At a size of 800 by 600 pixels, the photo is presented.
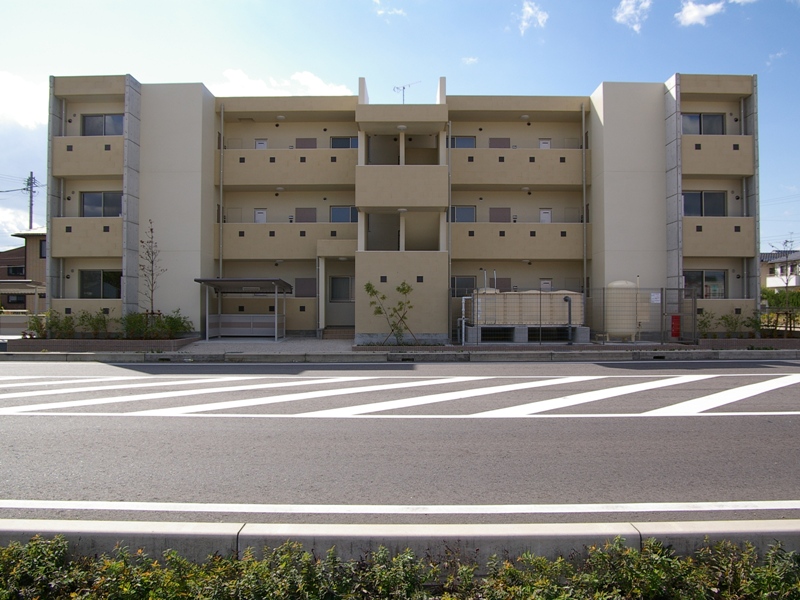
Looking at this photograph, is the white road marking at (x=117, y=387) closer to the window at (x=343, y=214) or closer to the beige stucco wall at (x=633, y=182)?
the window at (x=343, y=214)

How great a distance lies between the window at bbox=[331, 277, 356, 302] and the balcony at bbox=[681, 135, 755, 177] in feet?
49.1

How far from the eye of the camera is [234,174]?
24.7m

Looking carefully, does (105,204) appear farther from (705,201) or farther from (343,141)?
(705,201)

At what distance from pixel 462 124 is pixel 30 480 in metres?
23.0

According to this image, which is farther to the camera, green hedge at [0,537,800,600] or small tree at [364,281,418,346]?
small tree at [364,281,418,346]

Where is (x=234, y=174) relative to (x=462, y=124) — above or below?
below

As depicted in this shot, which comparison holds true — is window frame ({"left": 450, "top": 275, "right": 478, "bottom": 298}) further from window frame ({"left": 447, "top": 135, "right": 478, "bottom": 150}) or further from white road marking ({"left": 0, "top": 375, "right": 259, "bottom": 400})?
white road marking ({"left": 0, "top": 375, "right": 259, "bottom": 400})

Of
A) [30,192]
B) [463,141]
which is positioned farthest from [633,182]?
[30,192]

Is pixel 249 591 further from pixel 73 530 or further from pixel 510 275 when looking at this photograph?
pixel 510 275

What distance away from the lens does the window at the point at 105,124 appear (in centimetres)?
2372

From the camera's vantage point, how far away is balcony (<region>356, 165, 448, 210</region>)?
21.6 m

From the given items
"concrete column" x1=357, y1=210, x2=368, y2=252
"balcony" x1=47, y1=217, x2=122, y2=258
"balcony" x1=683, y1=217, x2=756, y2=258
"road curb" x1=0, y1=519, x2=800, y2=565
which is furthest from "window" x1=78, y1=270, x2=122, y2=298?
"balcony" x1=683, y1=217, x2=756, y2=258

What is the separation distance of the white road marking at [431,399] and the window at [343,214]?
15.6 m

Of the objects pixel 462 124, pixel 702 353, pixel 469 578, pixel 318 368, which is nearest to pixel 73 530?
pixel 469 578
